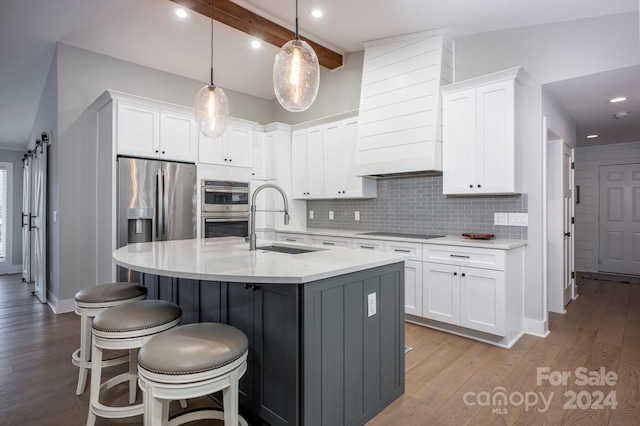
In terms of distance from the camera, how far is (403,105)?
3926mm

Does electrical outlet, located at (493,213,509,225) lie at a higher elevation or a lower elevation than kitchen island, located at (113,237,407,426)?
higher

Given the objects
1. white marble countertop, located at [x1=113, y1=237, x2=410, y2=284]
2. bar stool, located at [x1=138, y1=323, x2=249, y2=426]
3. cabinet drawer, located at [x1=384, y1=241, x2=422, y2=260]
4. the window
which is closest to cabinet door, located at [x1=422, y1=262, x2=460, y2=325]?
cabinet drawer, located at [x1=384, y1=241, x2=422, y2=260]

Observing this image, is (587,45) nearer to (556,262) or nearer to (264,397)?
(556,262)

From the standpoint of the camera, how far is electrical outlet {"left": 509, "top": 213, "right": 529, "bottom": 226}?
3460mm

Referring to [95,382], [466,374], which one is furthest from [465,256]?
[95,382]

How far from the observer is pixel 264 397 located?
5.93 feet

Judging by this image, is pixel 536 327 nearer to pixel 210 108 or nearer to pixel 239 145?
pixel 210 108

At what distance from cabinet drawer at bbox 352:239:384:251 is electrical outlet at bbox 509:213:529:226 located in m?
1.35

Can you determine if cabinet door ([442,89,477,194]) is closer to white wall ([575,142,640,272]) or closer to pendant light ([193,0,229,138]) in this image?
pendant light ([193,0,229,138])

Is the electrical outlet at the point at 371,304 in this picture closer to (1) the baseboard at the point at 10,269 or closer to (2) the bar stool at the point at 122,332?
(2) the bar stool at the point at 122,332

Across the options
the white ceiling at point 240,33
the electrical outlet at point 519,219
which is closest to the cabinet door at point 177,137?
the white ceiling at point 240,33

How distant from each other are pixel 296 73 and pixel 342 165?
8.48ft

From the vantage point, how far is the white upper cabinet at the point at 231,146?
465 centimetres

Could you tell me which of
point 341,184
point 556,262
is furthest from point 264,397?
point 556,262
